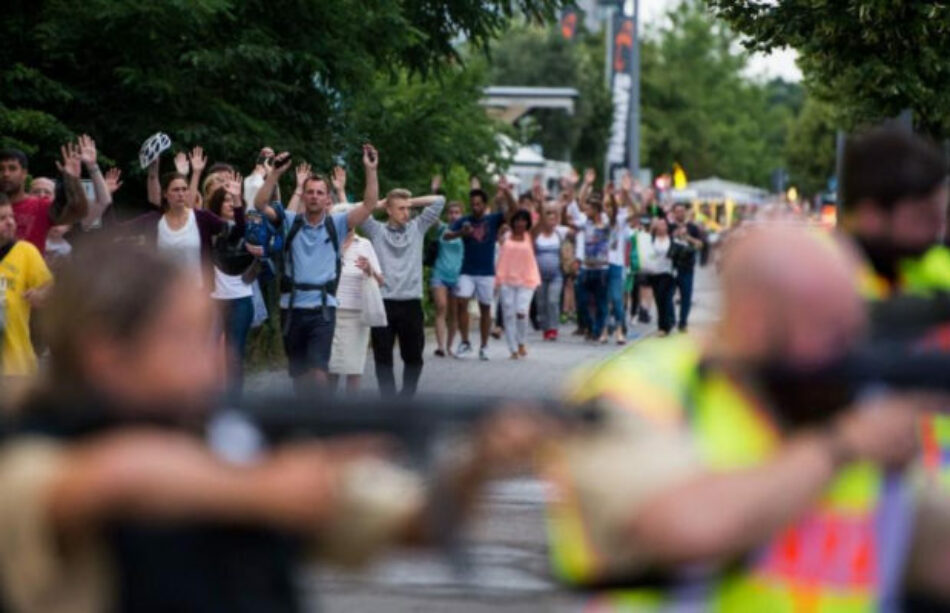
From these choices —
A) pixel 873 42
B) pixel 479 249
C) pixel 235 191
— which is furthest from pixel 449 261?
pixel 235 191

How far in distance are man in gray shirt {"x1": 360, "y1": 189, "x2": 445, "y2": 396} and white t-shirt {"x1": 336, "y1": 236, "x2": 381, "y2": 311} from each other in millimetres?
686

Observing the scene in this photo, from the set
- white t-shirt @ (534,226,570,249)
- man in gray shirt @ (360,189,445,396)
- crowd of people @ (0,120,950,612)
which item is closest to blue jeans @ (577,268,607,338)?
white t-shirt @ (534,226,570,249)

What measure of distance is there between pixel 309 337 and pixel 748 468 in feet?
35.0

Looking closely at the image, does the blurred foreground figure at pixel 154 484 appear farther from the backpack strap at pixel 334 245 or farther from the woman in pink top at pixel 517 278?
the woman in pink top at pixel 517 278

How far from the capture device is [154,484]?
2.68 m

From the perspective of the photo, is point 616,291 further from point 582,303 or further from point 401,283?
point 401,283

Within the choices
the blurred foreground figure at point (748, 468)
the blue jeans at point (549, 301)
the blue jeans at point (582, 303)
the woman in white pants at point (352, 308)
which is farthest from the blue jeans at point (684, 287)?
the blurred foreground figure at point (748, 468)

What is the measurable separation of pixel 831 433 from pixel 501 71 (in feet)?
224

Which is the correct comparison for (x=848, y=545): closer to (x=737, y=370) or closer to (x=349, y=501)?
(x=737, y=370)

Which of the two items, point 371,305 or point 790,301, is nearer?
point 790,301

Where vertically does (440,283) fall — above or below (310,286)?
below

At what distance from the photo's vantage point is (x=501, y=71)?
70.8 m

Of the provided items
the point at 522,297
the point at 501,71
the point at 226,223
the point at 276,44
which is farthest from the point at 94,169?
the point at 501,71

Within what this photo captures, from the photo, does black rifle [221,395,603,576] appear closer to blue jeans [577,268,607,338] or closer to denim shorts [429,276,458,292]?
denim shorts [429,276,458,292]
